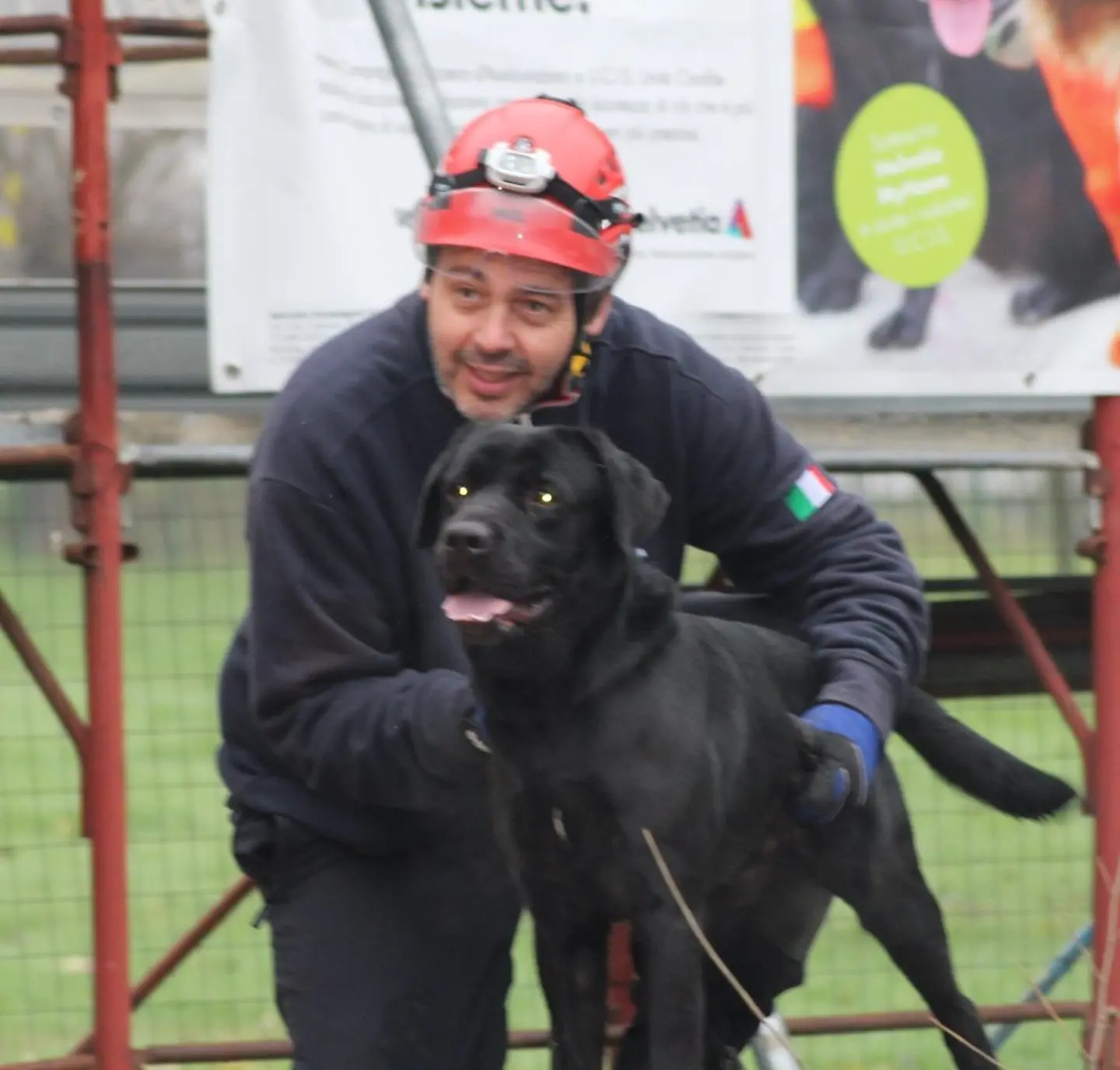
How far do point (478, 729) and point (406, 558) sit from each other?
1.22 feet

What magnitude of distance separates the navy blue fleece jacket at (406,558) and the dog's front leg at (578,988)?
0.26 m

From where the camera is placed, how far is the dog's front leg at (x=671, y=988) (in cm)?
268

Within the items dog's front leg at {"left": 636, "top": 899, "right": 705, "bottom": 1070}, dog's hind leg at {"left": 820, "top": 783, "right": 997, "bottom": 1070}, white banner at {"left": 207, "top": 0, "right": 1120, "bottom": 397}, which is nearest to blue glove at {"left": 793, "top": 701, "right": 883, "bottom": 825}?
dog's hind leg at {"left": 820, "top": 783, "right": 997, "bottom": 1070}

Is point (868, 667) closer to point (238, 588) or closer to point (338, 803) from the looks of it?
point (338, 803)

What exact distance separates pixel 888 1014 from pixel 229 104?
2.23 metres

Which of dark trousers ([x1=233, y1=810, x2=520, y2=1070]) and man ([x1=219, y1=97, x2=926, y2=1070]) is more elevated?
man ([x1=219, y1=97, x2=926, y2=1070])

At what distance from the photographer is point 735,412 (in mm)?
3201

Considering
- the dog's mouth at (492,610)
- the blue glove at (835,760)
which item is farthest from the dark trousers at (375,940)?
the dog's mouth at (492,610)

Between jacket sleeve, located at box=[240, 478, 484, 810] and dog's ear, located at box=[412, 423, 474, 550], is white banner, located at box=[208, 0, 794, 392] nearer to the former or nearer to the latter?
jacket sleeve, located at box=[240, 478, 484, 810]

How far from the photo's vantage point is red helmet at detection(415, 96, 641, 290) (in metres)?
2.93

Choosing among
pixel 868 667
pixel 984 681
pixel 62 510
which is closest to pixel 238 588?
pixel 62 510

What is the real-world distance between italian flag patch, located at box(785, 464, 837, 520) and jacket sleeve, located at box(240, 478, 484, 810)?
22.8 inches

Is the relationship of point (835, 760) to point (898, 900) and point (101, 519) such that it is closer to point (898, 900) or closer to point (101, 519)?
point (898, 900)

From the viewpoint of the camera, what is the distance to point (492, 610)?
265 centimetres
